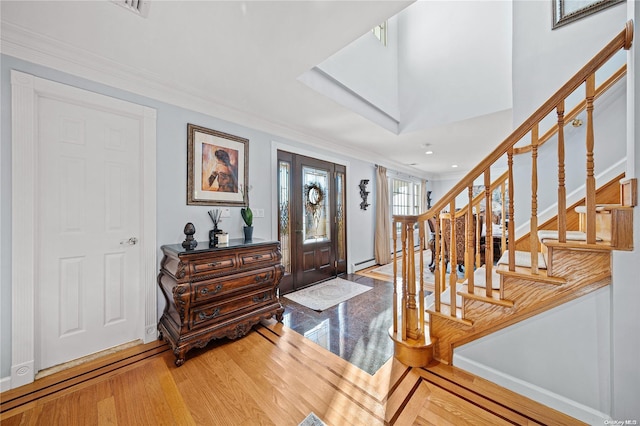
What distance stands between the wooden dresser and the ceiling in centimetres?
152

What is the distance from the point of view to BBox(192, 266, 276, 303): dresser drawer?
190 cm

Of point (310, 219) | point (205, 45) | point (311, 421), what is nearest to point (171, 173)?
point (205, 45)

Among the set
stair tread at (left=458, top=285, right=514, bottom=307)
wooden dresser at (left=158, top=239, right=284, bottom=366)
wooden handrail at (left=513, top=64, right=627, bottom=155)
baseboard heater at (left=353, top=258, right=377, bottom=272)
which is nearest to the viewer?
stair tread at (left=458, top=285, right=514, bottom=307)

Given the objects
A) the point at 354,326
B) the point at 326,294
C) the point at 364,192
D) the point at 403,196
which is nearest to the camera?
the point at 354,326

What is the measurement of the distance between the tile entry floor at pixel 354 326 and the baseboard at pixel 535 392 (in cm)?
57

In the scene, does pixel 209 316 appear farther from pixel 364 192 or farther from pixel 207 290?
pixel 364 192

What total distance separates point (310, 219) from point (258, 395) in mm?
2451

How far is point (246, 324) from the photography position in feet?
7.24

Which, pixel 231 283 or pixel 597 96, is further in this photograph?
pixel 231 283

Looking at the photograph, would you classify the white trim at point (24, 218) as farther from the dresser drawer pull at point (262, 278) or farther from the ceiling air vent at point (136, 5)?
the dresser drawer pull at point (262, 278)

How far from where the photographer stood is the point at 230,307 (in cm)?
213

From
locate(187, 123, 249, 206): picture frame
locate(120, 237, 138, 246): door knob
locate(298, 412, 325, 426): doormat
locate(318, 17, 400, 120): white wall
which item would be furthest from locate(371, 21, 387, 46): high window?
locate(298, 412, 325, 426): doormat

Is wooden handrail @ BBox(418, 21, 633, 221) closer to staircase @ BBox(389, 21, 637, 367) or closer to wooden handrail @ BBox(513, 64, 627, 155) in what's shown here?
staircase @ BBox(389, 21, 637, 367)

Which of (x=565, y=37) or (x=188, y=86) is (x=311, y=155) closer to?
(x=188, y=86)
